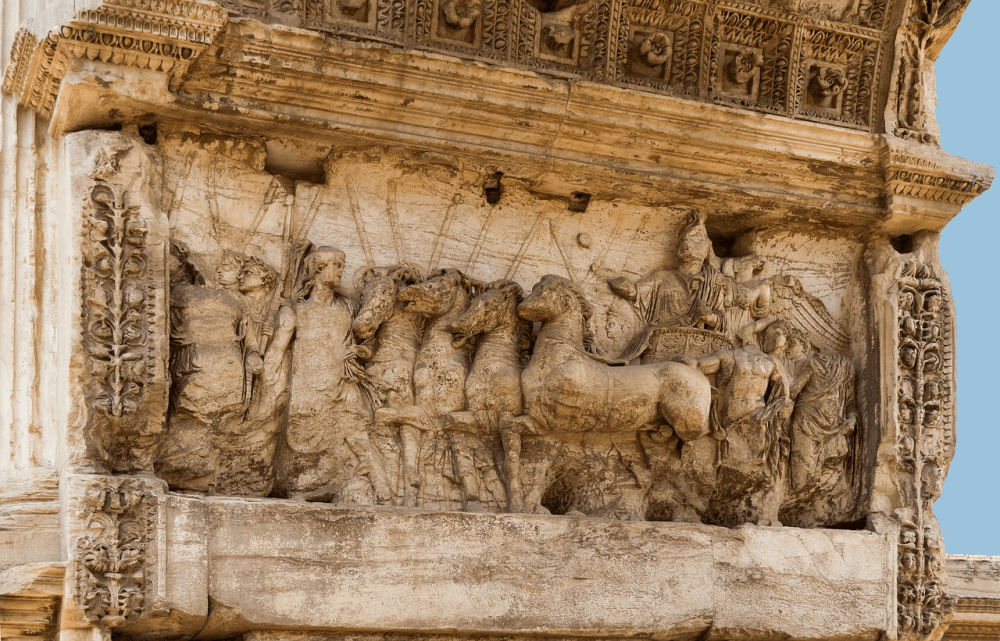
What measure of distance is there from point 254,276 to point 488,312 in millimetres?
908

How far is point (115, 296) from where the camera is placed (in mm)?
5004

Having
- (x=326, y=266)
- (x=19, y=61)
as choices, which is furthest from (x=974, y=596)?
(x=19, y=61)

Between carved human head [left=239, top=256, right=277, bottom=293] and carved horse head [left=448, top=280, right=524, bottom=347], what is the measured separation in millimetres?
731

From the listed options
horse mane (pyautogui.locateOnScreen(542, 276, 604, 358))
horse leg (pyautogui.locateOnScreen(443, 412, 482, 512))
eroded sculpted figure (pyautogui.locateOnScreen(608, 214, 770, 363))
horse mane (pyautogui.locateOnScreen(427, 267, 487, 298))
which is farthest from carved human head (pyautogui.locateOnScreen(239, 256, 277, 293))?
eroded sculpted figure (pyautogui.locateOnScreen(608, 214, 770, 363))

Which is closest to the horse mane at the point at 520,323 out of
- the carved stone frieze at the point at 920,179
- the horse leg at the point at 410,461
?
the horse leg at the point at 410,461

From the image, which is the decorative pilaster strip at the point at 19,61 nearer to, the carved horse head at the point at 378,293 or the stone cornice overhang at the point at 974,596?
the carved horse head at the point at 378,293

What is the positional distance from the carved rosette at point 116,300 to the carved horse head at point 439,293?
3.33 ft

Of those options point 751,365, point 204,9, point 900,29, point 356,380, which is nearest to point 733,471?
point 751,365

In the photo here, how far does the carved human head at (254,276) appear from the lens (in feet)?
17.6

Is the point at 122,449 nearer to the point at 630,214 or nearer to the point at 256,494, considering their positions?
the point at 256,494

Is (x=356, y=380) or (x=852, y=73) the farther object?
(x=852, y=73)

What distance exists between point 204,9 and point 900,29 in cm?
312

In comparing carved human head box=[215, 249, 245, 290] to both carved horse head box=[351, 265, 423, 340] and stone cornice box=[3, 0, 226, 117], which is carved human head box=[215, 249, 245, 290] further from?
stone cornice box=[3, 0, 226, 117]

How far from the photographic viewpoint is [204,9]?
Answer: 5062 millimetres
